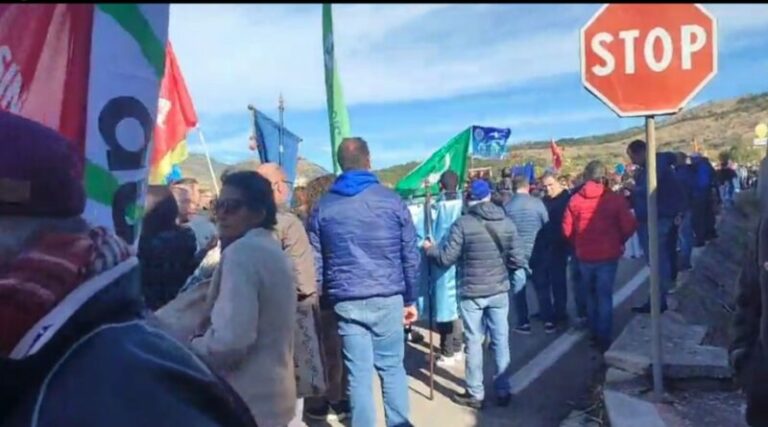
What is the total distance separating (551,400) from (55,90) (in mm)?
5523

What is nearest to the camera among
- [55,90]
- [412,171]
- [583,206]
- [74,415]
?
[74,415]

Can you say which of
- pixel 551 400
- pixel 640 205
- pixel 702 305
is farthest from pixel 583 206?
pixel 702 305

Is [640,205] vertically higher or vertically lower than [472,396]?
higher

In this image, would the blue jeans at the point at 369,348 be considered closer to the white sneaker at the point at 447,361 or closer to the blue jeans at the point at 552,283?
the white sneaker at the point at 447,361

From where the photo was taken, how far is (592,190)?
28.3ft

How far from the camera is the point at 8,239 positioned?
1.41 m

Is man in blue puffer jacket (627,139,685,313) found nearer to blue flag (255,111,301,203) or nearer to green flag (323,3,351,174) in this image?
blue flag (255,111,301,203)

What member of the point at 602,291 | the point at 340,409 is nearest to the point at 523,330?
the point at 602,291

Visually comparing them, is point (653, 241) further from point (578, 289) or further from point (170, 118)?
point (578, 289)

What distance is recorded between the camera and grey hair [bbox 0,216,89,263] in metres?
1.40

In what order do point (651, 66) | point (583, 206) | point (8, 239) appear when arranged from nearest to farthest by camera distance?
point (8, 239) < point (651, 66) < point (583, 206)

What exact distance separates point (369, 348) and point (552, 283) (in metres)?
5.04

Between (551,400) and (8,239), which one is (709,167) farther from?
(8,239)

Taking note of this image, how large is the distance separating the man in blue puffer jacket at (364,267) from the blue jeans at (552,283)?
4.69 m
